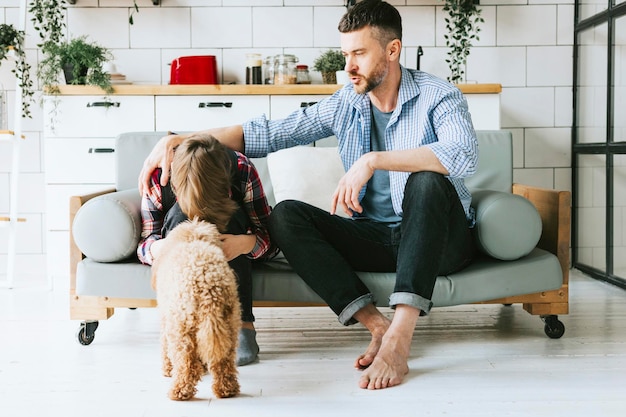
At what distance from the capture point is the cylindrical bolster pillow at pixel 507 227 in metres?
2.22

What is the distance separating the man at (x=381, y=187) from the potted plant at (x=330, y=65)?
1.48 m

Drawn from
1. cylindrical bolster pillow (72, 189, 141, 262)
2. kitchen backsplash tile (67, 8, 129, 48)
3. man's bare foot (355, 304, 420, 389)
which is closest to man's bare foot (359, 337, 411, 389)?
man's bare foot (355, 304, 420, 389)

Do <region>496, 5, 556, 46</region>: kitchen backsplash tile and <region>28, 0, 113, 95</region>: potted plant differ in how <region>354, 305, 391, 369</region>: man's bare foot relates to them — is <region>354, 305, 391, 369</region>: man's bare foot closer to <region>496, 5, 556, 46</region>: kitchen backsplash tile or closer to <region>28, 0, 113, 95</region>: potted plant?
<region>28, 0, 113, 95</region>: potted plant

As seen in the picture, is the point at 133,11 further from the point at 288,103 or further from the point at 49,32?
the point at 288,103

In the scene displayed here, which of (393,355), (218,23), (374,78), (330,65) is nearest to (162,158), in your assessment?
(374,78)

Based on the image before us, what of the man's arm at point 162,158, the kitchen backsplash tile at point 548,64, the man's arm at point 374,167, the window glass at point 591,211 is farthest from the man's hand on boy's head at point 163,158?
the kitchen backsplash tile at point 548,64

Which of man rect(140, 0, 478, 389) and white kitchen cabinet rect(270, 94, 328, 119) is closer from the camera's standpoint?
man rect(140, 0, 478, 389)

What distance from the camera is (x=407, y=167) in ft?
6.60

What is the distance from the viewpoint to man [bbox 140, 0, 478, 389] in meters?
1.98

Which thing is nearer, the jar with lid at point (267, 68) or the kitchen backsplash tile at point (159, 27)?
the jar with lid at point (267, 68)

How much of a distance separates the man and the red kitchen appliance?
158 cm

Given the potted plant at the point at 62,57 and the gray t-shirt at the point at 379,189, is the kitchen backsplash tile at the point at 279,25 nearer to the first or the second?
the potted plant at the point at 62,57

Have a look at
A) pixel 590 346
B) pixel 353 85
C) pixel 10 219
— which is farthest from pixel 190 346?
pixel 10 219

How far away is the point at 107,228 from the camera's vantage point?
218 centimetres
